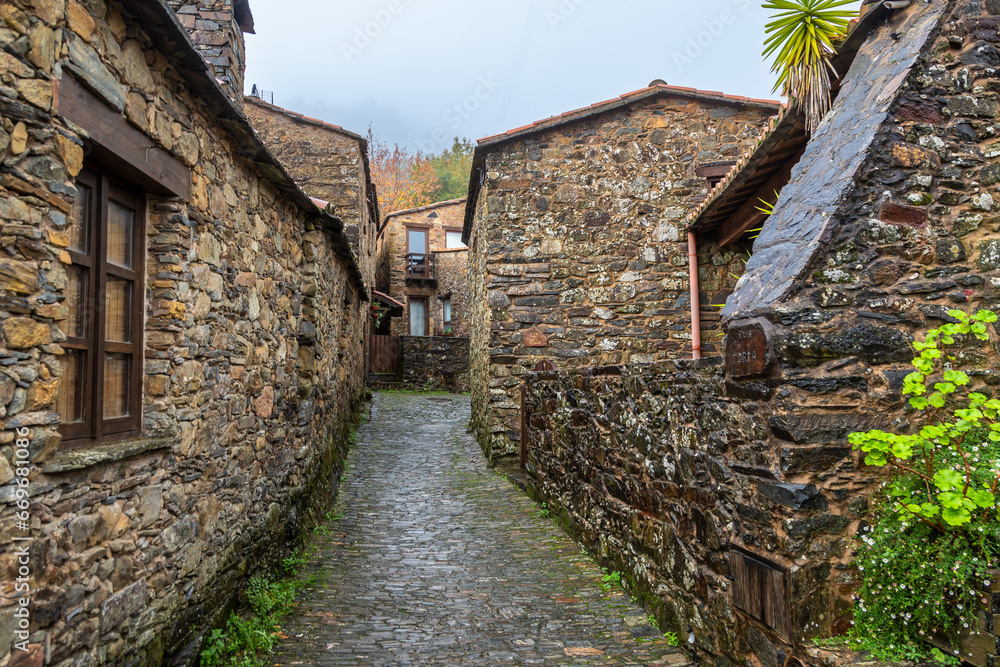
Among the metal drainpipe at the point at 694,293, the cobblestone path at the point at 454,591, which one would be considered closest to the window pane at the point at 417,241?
the cobblestone path at the point at 454,591

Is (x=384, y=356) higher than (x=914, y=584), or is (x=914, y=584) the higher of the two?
(x=384, y=356)

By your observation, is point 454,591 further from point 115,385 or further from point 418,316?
point 418,316

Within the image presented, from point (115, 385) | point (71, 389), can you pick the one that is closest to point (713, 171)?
point (115, 385)

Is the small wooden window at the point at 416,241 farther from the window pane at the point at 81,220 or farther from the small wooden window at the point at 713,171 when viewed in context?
the window pane at the point at 81,220

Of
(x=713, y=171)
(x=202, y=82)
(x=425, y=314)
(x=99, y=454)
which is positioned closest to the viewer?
(x=99, y=454)

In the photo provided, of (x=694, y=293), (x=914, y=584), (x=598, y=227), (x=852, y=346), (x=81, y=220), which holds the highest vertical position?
(x=598, y=227)

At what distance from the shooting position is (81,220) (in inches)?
97.1

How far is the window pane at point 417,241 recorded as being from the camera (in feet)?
82.1

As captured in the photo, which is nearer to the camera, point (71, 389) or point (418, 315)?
point (71, 389)

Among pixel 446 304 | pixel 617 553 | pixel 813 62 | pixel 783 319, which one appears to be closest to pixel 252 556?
pixel 617 553

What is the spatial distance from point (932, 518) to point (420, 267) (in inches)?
916

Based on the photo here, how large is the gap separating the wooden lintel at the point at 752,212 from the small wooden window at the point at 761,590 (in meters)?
3.25

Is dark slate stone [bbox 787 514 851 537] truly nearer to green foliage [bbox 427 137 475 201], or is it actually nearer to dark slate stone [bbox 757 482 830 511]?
dark slate stone [bbox 757 482 830 511]

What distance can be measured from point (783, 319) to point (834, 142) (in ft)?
3.39
